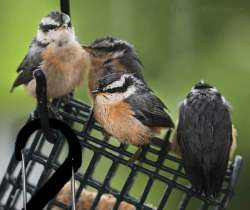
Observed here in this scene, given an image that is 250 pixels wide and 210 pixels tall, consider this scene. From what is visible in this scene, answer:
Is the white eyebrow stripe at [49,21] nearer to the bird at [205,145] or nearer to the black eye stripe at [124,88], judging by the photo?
the black eye stripe at [124,88]

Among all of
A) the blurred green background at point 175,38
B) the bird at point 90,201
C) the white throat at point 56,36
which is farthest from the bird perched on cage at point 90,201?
the blurred green background at point 175,38

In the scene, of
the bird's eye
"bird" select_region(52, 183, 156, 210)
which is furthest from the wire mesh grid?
the bird's eye

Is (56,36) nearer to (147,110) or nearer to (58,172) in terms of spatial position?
(147,110)

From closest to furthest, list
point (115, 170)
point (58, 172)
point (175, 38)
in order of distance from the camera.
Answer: point (58, 172)
point (115, 170)
point (175, 38)

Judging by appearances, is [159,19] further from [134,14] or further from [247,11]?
[247,11]

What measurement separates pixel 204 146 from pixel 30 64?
1.02 feet

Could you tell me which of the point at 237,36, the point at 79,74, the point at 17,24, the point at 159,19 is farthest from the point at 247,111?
the point at 79,74

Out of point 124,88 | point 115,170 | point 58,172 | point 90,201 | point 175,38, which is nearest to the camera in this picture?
point 58,172

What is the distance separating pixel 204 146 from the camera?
3.92 ft

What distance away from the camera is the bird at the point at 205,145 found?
3.90 ft

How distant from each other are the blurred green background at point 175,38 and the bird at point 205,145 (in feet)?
2.07

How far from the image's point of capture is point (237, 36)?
1977mm

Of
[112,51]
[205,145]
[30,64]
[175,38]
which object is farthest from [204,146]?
[175,38]

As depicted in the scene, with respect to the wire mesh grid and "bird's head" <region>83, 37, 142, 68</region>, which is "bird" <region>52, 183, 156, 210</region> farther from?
"bird's head" <region>83, 37, 142, 68</region>
